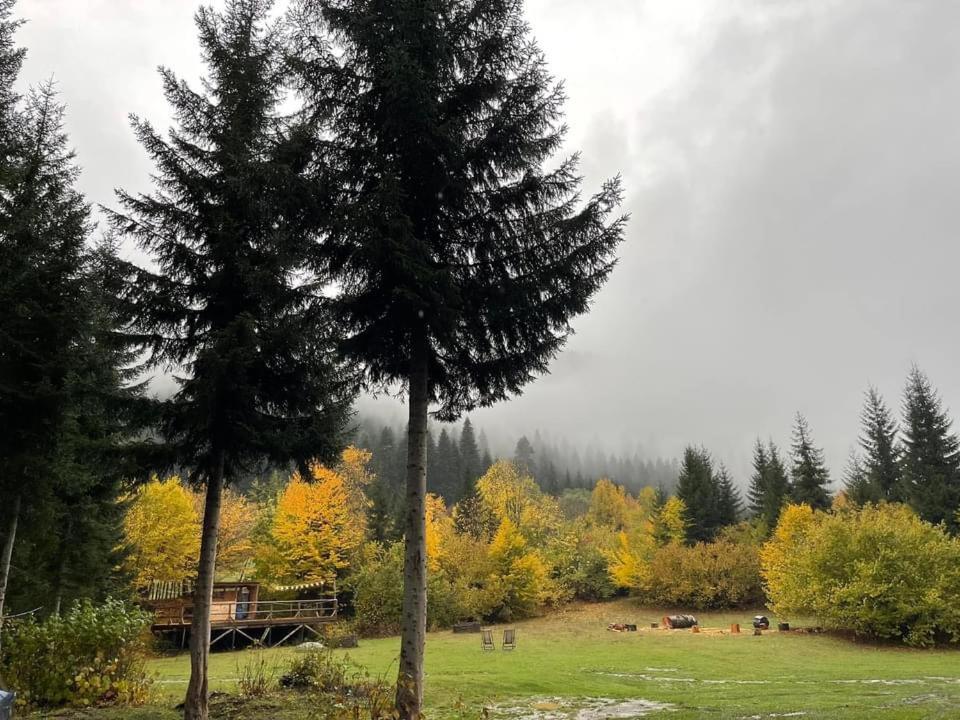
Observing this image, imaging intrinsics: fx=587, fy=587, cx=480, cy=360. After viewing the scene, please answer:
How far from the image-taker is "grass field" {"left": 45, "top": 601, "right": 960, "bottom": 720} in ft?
31.5

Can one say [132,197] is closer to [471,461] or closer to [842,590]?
[842,590]

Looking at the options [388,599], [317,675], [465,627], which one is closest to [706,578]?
[465,627]

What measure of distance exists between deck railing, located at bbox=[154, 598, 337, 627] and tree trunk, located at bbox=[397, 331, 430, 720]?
21.4m

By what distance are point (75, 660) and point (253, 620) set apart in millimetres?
19148

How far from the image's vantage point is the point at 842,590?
25.4 meters

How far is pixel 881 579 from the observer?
82.8 ft

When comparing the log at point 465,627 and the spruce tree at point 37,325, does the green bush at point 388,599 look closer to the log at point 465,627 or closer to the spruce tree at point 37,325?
the log at point 465,627

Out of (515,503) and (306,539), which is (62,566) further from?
(515,503)

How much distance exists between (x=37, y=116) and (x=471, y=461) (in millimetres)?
77020

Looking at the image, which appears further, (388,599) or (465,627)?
(465,627)

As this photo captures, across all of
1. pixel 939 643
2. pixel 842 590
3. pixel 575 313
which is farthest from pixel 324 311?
pixel 939 643

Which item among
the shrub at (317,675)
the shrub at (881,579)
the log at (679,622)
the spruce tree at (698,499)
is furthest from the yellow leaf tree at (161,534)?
the spruce tree at (698,499)

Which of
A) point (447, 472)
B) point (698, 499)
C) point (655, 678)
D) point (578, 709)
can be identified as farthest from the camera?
point (447, 472)

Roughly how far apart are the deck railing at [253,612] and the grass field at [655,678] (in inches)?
83.6
